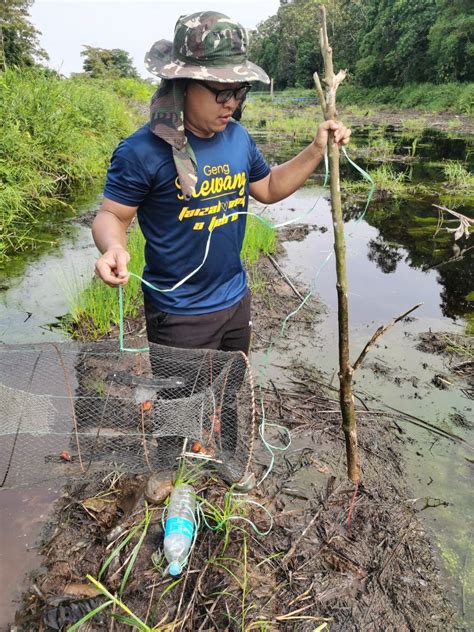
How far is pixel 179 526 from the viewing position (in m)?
1.74

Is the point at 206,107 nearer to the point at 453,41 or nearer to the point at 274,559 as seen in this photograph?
the point at 274,559

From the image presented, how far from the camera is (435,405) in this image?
2951 millimetres

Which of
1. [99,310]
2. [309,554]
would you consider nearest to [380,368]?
[309,554]

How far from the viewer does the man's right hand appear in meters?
1.40

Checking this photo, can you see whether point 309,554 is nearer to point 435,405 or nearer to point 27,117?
point 435,405

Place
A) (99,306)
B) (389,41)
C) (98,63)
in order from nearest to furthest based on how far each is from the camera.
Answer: (99,306) < (98,63) < (389,41)

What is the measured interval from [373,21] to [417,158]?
33968 millimetres

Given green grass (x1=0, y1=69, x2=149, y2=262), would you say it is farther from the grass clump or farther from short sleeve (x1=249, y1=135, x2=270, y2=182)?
short sleeve (x1=249, y1=135, x2=270, y2=182)

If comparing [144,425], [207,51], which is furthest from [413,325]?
[207,51]

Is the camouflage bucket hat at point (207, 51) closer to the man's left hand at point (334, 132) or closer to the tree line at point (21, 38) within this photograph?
the man's left hand at point (334, 132)

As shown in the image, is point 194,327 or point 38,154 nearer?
point 194,327

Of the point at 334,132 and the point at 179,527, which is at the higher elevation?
the point at 334,132

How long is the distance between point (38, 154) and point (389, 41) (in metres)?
36.3

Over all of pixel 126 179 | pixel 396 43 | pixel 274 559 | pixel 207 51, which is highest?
pixel 396 43
